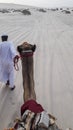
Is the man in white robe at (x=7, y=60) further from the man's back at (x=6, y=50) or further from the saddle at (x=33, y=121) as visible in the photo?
the saddle at (x=33, y=121)

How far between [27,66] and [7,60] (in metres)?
1.35

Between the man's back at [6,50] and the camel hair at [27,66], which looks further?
the man's back at [6,50]

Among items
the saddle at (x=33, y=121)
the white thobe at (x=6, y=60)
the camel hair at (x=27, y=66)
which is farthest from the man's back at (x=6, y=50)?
the saddle at (x=33, y=121)

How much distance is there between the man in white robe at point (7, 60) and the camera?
7.97 metres

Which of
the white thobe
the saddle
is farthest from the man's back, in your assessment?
the saddle

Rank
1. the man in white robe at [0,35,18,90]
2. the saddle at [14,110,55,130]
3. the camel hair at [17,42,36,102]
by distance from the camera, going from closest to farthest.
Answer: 1. the saddle at [14,110,55,130]
2. the camel hair at [17,42,36,102]
3. the man in white robe at [0,35,18,90]

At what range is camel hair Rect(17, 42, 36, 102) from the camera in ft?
21.9

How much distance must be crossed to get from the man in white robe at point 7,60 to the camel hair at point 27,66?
2.78 feet

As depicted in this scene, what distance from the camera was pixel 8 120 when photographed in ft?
21.6

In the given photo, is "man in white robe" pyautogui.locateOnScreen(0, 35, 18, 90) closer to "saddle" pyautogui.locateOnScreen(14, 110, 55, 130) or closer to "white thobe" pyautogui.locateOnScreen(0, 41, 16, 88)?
"white thobe" pyautogui.locateOnScreen(0, 41, 16, 88)

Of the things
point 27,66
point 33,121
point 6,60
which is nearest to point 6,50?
point 6,60

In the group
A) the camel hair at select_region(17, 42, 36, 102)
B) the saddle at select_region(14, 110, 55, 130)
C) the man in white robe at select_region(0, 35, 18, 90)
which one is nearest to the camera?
the saddle at select_region(14, 110, 55, 130)

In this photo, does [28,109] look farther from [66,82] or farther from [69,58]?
[69,58]

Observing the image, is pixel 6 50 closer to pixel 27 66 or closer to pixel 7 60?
pixel 7 60
